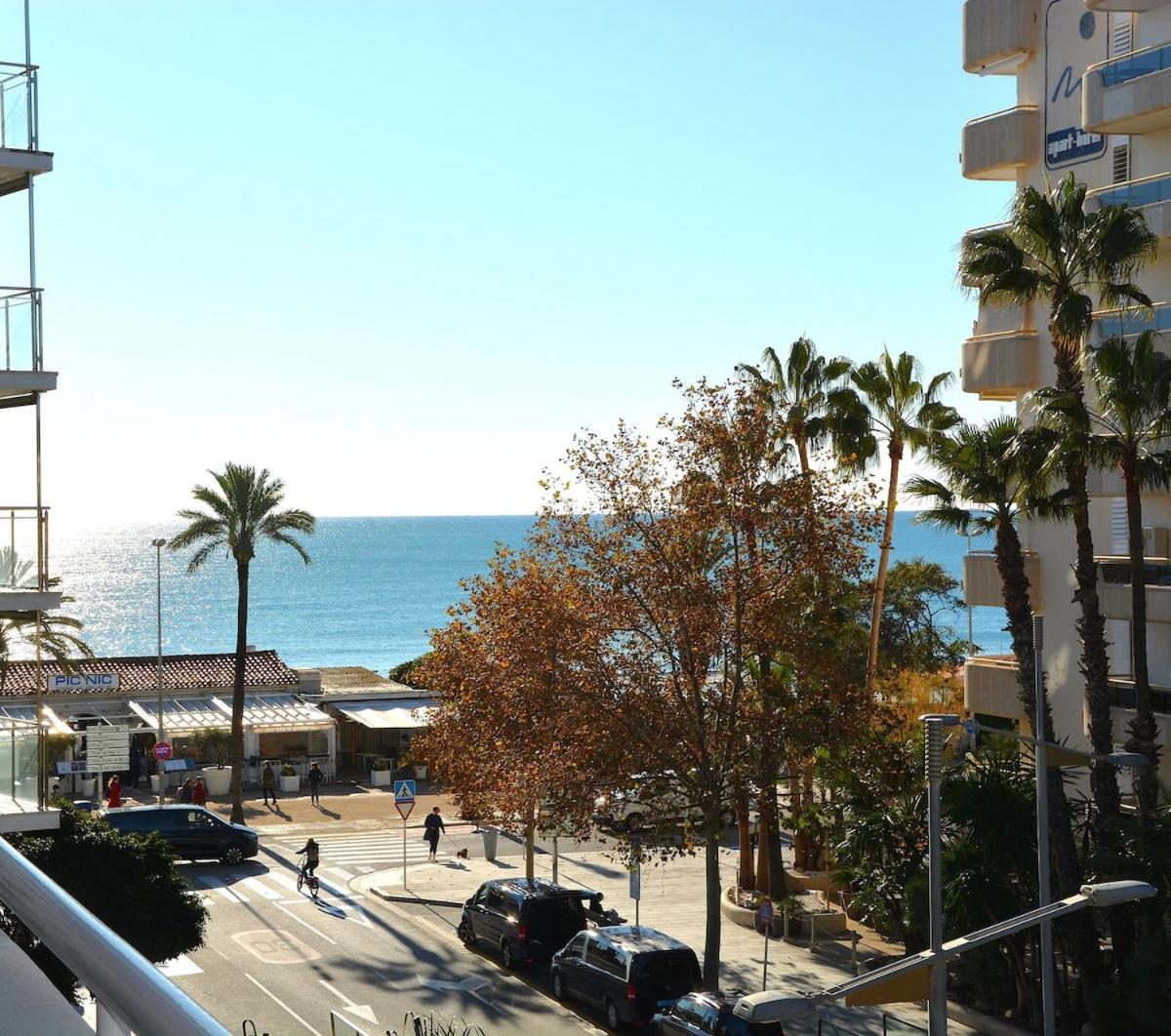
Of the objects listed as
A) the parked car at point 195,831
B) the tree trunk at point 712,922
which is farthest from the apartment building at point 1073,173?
the parked car at point 195,831

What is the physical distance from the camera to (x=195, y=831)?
1550 inches

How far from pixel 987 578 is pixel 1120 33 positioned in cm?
1334

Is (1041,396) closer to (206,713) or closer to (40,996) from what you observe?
(40,996)

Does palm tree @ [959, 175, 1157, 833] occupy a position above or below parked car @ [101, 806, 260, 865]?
above

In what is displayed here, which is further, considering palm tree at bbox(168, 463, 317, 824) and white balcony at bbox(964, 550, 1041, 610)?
palm tree at bbox(168, 463, 317, 824)

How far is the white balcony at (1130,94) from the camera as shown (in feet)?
104

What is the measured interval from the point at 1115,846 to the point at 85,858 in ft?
53.9

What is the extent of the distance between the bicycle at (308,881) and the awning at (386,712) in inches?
641

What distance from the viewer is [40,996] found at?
2.52 meters

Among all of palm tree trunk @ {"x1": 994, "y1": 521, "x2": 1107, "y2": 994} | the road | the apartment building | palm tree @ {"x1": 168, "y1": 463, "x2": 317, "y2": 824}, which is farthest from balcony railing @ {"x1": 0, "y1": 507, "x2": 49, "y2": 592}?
palm tree @ {"x1": 168, "y1": 463, "x2": 317, "y2": 824}

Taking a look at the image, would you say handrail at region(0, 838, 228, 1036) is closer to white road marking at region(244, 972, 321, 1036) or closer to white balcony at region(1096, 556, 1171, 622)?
white road marking at region(244, 972, 321, 1036)

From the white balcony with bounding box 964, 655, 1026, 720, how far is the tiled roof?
30360 millimetres

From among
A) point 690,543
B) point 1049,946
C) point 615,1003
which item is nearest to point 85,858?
point 615,1003

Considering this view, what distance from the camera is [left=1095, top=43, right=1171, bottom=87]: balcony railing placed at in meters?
31.6
